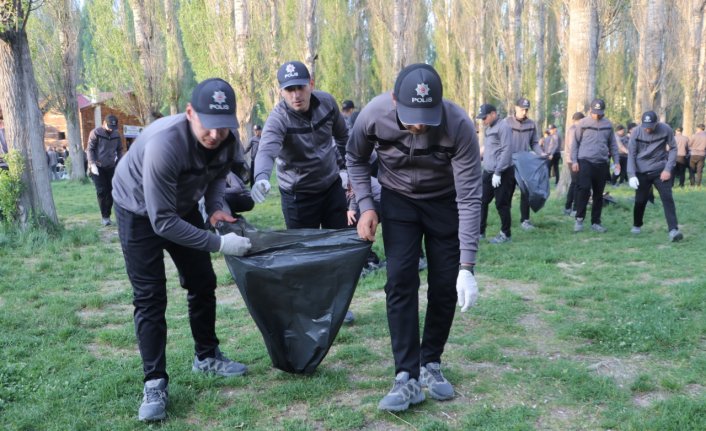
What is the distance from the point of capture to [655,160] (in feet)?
25.5

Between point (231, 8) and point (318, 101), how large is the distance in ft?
39.6

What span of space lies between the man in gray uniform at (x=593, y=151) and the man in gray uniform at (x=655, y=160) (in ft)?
1.50

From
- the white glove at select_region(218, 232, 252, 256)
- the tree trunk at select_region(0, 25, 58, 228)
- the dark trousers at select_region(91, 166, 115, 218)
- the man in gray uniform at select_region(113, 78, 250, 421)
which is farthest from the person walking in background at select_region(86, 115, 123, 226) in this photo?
the white glove at select_region(218, 232, 252, 256)

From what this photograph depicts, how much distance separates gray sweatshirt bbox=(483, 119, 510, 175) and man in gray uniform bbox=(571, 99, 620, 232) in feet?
4.70

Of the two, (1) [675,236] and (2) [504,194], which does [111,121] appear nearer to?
(2) [504,194]

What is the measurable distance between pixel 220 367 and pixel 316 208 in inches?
56.1

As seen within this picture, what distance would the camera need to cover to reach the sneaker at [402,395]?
309 centimetres

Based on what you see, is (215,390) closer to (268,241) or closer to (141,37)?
(268,241)

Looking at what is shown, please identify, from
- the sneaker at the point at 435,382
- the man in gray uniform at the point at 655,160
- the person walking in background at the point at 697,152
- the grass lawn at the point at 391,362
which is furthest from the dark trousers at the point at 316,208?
the person walking in background at the point at 697,152

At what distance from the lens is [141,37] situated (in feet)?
48.8

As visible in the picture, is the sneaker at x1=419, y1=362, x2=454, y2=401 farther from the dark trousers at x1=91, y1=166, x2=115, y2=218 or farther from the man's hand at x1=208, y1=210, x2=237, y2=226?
the dark trousers at x1=91, y1=166, x2=115, y2=218

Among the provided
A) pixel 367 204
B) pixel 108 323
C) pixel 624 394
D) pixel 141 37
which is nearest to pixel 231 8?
pixel 141 37

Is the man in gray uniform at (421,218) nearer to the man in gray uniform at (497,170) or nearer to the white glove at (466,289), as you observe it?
the white glove at (466,289)

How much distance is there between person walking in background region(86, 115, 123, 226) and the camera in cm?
958
